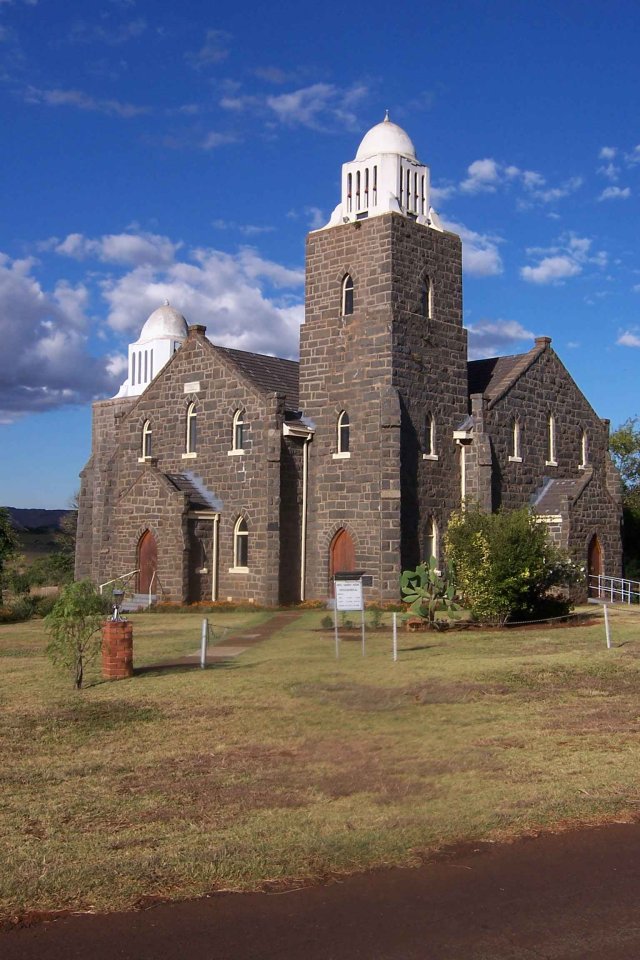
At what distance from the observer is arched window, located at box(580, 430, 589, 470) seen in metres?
37.1

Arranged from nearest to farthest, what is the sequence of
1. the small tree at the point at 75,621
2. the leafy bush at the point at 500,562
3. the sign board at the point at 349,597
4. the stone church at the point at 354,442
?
the small tree at the point at 75,621 < the sign board at the point at 349,597 < the leafy bush at the point at 500,562 < the stone church at the point at 354,442

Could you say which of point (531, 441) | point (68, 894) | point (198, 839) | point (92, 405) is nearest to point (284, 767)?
point (198, 839)

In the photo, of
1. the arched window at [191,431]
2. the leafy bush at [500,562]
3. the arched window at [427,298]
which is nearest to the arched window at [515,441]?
the arched window at [427,298]

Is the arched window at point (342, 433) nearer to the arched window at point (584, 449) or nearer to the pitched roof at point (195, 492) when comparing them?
the pitched roof at point (195, 492)

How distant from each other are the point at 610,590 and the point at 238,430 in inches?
538

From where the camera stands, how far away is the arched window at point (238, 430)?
32062 millimetres

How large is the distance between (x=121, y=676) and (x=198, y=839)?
27.5 ft

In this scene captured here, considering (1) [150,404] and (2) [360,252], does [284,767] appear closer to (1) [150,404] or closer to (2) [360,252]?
(2) [360,252]

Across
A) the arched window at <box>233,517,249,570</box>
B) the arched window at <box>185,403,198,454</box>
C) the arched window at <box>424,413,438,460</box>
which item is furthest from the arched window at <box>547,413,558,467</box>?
the arched window at <box>185,403,198,454</box>

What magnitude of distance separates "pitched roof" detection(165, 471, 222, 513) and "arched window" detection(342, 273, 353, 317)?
7.60 meters

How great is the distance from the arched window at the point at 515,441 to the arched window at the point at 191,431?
11.0 metres

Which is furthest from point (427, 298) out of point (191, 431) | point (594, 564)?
point (594, 564)

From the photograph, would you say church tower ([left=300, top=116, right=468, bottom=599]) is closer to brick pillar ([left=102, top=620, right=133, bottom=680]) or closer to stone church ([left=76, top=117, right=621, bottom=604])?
stone church ([left=76, top=117, right=621, bottom=604])

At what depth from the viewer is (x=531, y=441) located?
3409cm
